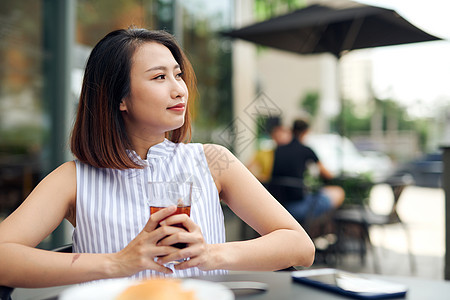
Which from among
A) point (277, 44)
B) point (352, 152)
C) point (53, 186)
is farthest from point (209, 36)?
point (352, 152)

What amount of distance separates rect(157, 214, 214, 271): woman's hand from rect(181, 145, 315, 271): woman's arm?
0.02m

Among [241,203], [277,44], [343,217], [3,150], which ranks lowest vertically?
[343,217]

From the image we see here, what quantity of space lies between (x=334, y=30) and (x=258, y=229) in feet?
12.5

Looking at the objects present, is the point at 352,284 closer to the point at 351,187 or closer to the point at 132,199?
the point at 132,199

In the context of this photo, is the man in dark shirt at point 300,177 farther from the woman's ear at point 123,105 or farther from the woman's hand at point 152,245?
the woman's hand at point 152,245

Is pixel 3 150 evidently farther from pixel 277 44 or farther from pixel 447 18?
pixel 447 18

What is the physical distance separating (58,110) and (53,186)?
2.16 m

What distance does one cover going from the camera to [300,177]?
180 inches

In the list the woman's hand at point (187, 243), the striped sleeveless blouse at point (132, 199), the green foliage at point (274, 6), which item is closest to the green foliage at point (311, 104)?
the green foliage at point (274, 6)

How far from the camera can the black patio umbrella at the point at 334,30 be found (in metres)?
4.16

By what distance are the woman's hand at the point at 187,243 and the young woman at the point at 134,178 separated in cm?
7

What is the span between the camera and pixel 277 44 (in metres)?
4.73

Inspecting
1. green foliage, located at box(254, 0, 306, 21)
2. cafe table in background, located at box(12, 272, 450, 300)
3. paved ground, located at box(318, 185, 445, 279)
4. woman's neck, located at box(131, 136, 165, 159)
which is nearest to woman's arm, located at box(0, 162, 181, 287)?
cafe table in background, located at box(12, 272, 450, 300)

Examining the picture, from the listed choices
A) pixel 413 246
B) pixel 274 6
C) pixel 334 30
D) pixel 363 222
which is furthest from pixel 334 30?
pixel 413 246
